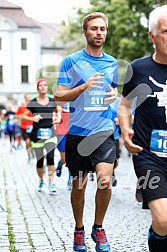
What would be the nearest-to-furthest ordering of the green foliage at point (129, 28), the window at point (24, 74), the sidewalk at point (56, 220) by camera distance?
1. the sidewalk at point (56, 220)
2. the green foliage at point (129, 28)
3. the window at point (24, 74)

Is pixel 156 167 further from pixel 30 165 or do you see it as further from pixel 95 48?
pixel 30 165

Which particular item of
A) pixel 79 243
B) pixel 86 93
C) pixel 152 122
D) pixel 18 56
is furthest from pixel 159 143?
pixel 18 56

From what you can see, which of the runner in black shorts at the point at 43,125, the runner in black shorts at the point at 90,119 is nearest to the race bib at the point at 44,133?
the runner in black shorts at the point at 43,125

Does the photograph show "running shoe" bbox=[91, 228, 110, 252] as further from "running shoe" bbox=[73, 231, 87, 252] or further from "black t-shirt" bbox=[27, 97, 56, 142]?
"black t-shirt" bbox=[27, 97, 56, 142]

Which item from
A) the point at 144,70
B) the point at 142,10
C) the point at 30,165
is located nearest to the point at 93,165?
the point at 144,70

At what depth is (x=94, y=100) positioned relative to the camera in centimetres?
502

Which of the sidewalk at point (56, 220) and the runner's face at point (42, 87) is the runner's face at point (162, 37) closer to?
the sidewalk at point (56, 220)

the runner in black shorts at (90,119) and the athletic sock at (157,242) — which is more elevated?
the runner in black shorts at (90,119)

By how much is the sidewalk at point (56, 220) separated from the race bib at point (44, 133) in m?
0.89

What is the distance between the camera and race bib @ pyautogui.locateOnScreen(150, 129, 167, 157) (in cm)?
387

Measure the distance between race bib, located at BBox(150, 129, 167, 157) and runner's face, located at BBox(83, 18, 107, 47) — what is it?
1411 millimetres

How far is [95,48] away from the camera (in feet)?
16.7

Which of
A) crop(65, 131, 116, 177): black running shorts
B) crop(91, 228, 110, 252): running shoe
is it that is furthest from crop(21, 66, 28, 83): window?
crop(91, 228, 110, 252): running shoe

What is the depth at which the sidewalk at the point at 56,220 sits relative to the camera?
17.6ft
